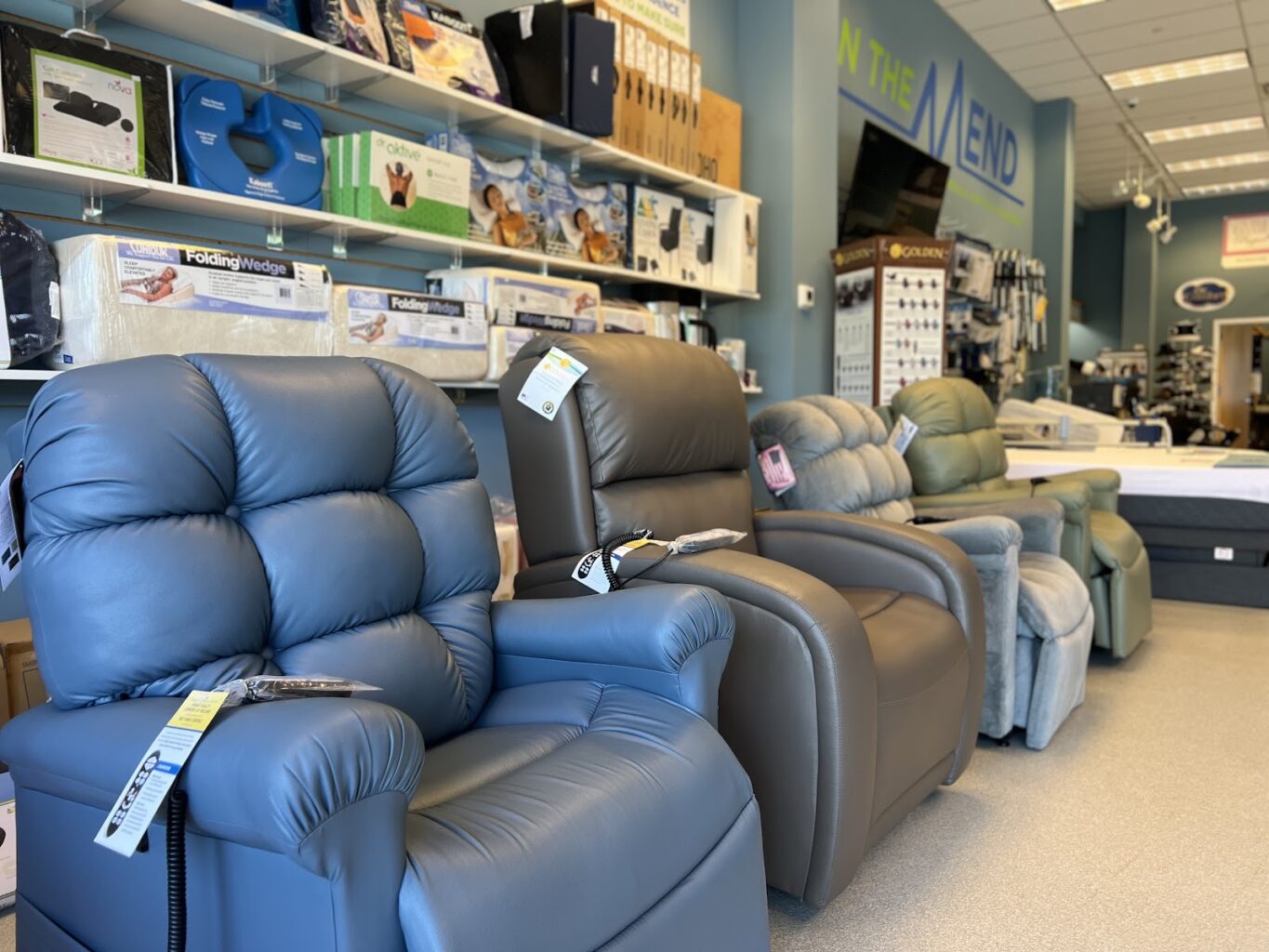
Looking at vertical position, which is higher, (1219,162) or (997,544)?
(1219,162)

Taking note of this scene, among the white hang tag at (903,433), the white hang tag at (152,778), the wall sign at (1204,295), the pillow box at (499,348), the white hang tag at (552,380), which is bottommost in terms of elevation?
the white hang tag at (152,778)

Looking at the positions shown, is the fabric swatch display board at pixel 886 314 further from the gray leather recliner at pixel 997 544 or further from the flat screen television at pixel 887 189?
the gray leather recliner at pixel 997 544

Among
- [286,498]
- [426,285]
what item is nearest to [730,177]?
[426,285]

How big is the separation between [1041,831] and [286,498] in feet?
6.00

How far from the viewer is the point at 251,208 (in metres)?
2.38

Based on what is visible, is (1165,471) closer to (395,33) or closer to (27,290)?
(395,33)

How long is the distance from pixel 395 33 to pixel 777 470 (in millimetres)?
1675

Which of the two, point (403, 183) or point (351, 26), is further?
point (403, 183)

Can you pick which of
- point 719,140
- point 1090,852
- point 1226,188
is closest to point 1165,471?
point 719,140

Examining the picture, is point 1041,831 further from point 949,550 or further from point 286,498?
point 286,498

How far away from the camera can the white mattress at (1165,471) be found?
4291 millimetres

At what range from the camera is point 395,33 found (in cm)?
266

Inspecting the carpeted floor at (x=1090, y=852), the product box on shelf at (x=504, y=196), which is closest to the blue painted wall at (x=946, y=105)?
the product box on shelf at (x=504, y=196)

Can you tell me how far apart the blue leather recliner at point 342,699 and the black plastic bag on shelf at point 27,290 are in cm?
72
